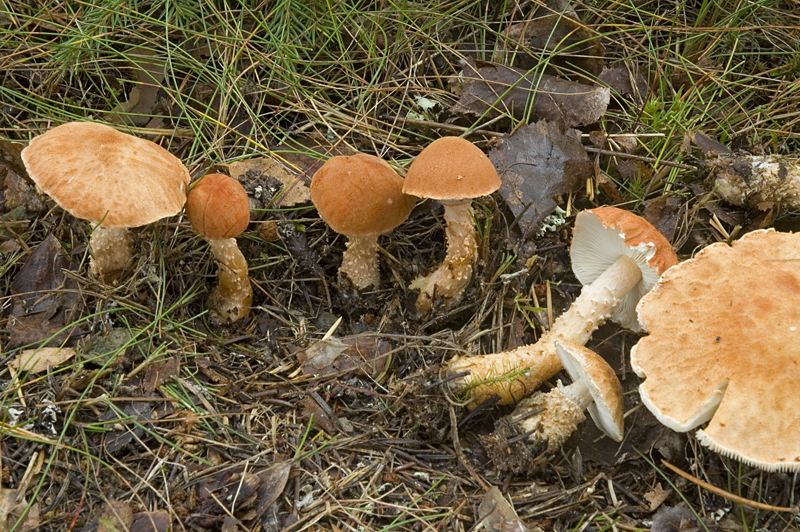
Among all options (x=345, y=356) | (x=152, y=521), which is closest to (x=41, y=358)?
(x=152, y=521)

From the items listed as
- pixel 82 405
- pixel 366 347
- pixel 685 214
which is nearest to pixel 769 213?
pixel 685 214

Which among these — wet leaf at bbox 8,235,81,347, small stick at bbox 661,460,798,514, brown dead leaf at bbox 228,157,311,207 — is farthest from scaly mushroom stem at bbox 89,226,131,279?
small stick at bbox 661,460,798,514

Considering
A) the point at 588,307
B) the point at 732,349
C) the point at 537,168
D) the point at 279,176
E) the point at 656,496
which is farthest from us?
the point at 279,176

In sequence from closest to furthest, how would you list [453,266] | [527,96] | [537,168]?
[453,266] → [537,168] → [527,96]

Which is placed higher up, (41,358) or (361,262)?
(361,262)

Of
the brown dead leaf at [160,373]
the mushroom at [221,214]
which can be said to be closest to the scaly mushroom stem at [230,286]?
the mushroom at [221,214]

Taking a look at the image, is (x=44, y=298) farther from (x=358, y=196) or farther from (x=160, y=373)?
(x=358, y=196)
